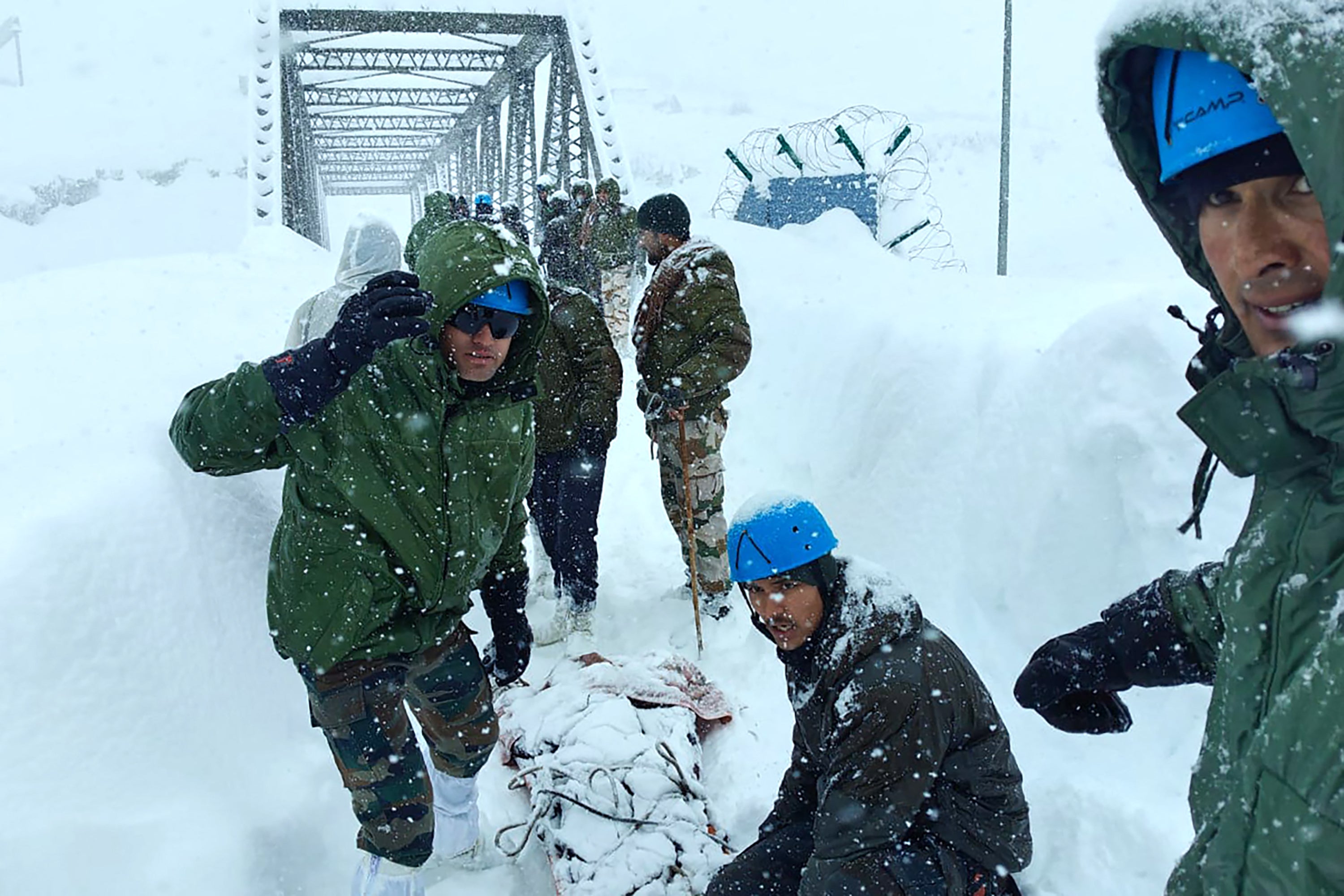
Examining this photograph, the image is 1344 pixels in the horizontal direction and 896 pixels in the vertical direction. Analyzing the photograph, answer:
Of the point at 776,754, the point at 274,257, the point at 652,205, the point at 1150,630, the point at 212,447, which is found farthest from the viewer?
the point at 274,257

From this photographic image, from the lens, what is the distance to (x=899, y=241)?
476 inches

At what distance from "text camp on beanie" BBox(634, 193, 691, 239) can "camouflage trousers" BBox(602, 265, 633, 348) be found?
5150 mm

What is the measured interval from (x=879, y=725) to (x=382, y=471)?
1.47 m

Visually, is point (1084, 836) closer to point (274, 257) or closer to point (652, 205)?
point (652, 205)

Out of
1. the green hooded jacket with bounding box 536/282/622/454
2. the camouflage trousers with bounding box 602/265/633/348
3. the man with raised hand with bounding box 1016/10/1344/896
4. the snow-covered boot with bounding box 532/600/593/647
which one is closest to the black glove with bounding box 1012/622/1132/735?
the man with raised hand with bounding box 1016/10/1344/896

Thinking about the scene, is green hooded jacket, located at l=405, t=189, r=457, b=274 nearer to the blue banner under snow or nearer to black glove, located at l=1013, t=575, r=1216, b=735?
black glove, located at l=1013, t=575, r=1216, b=735

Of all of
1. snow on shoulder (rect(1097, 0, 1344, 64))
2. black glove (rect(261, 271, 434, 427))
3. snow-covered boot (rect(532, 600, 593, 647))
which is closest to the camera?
snow on shoulder (rect(1097, 0, 1344, 64))

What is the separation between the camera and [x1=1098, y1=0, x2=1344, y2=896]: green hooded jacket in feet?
2.59

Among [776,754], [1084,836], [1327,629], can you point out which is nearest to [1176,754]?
[1084,836]

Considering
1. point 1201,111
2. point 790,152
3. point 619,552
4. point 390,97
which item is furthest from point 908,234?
point 390,97

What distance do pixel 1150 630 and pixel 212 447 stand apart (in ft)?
6.93

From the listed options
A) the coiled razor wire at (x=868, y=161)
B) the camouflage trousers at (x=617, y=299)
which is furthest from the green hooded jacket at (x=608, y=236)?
the coiled razor wire at (x=868, y=161)

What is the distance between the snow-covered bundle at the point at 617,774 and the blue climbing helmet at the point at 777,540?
1283mm

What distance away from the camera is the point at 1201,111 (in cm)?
100
